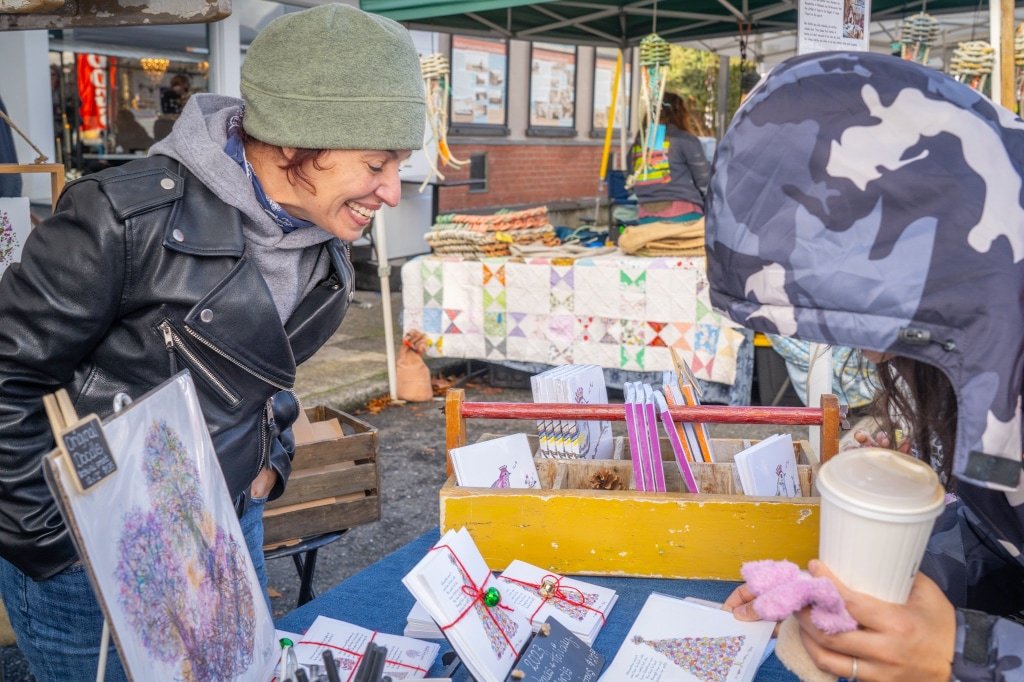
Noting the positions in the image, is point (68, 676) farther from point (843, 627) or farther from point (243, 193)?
point (843, 627)

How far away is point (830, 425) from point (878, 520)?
1.06m

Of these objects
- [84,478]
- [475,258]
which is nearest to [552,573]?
[84,478]

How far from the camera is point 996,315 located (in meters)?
0.78

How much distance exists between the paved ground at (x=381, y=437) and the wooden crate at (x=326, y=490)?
2.78 ft

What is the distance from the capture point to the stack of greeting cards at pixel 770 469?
70.4 inches

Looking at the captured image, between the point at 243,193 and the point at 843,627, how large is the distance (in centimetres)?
107

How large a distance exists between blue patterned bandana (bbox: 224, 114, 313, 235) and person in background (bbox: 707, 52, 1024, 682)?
0.84 m

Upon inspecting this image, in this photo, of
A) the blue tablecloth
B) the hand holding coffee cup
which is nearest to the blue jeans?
the blue tablecloth

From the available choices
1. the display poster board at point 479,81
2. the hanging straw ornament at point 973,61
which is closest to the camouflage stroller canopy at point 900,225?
the hanging straw ornament at point 973,61

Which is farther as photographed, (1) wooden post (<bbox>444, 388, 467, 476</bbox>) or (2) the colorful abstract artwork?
(1) wooden post (<bbox>444, 388, 467, 476</bbox>)

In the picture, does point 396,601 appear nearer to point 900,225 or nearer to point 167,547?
point 167,547

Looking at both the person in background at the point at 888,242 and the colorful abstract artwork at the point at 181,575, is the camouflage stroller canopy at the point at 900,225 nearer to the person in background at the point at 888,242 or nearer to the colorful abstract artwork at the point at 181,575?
the person in background at the point at 888,242

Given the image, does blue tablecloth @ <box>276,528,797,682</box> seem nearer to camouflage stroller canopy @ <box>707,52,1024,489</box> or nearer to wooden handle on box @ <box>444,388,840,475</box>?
wooden handle on box @ <box>444,388,840,475</box>

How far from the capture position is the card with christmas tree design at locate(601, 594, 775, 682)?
1387 mm
